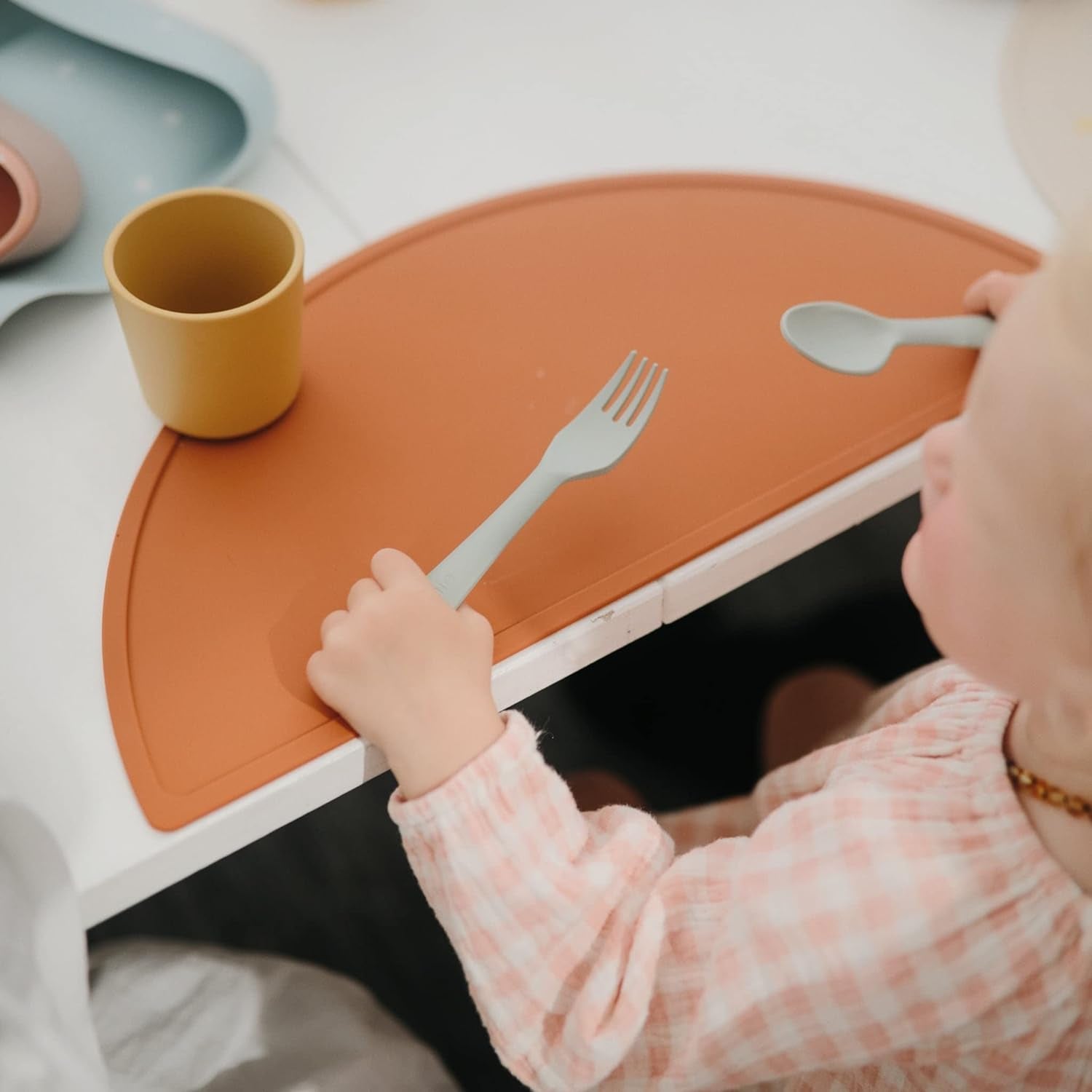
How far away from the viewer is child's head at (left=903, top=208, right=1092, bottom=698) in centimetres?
36

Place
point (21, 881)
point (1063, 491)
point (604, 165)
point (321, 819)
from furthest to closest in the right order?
point (321, 819)
point (604, 165)
point (21, 881)
point (1063, 491)

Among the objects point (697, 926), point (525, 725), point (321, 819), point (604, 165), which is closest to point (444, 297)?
point (604, 165)

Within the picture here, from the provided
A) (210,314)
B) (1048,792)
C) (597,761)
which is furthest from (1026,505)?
(597,761)

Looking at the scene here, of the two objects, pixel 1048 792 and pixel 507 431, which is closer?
pixel 1048 792

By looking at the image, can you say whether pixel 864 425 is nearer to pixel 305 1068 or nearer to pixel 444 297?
pixel 444 297

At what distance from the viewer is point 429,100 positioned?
0.77 metres

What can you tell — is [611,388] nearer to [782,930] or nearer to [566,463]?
[566,463]

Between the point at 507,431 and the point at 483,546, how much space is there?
0.31ft

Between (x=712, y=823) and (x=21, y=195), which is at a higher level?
(x=21, y=195)

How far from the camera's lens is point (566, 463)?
0.56 metres

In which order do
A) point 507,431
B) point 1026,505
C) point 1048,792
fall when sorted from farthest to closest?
point 507,431
point 1048,792
point 1026,505

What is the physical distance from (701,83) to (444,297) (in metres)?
0.29

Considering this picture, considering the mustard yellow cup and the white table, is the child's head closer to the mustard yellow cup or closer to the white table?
the white table

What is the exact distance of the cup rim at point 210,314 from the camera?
502 millimetres
